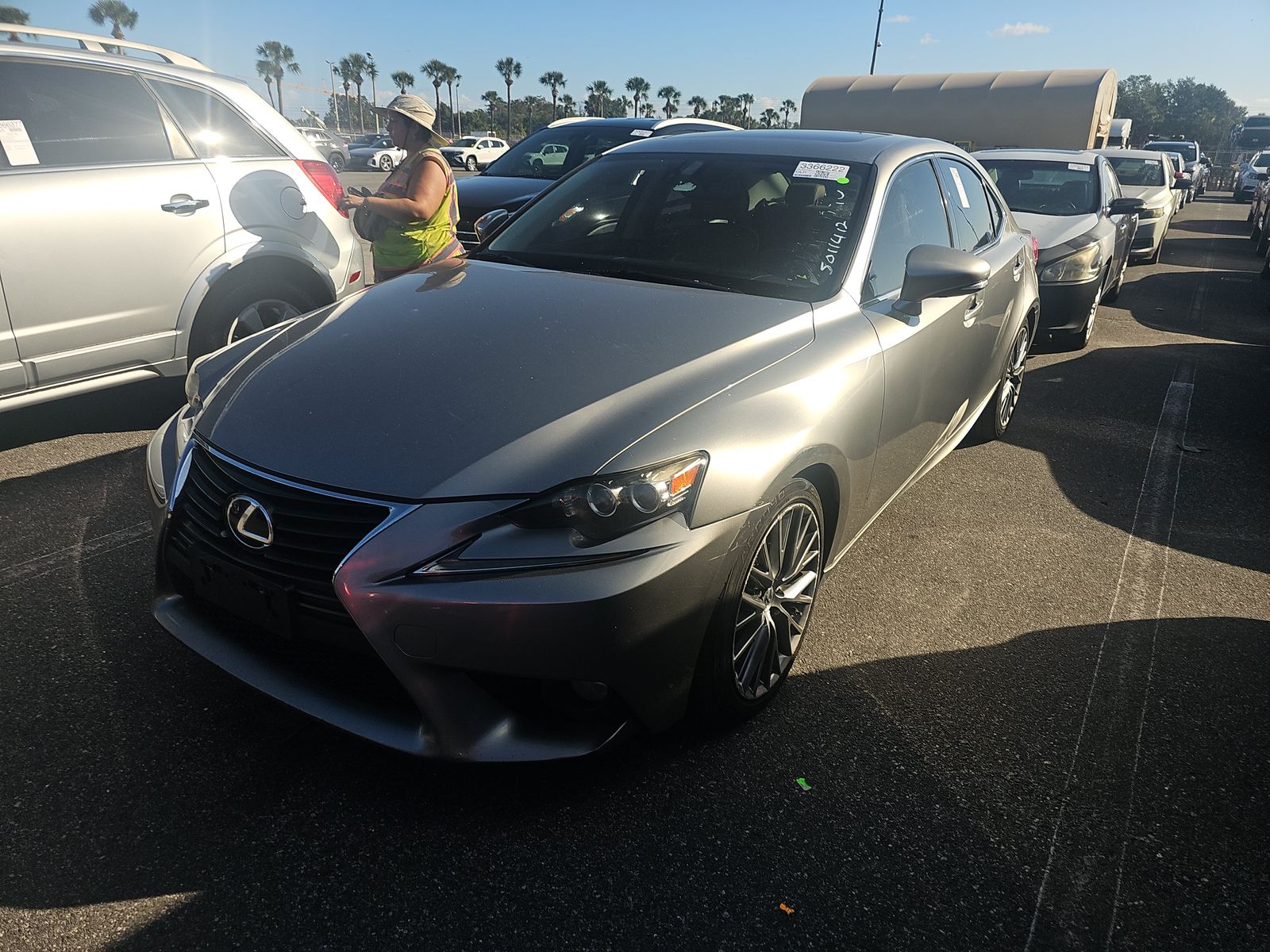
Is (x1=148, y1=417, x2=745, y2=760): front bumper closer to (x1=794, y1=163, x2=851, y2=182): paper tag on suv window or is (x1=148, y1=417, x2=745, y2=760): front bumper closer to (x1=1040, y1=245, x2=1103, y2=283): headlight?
(x1=794, y1=163, x2=851, y2=182): paper tag on suv window

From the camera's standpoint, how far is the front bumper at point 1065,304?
278 inches

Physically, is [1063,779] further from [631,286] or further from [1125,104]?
[1125,104]

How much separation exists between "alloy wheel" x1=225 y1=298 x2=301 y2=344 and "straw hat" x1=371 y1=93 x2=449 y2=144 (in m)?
1.18

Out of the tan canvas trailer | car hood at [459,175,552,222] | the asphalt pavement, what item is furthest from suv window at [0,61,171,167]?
the tan canvas trailer

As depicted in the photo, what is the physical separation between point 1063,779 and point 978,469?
2531 millimetres

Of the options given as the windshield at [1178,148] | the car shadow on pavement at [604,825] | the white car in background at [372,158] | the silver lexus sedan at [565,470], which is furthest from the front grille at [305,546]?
the white car in background at [372,158]

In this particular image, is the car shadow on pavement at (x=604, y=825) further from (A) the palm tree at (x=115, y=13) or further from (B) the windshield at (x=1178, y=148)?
(A) the palm tree at (x=115, y=13)

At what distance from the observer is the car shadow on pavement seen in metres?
1.92

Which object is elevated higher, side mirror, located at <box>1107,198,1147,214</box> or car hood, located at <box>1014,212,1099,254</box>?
side mirror, located at <box>1107,198,1147,214</box>

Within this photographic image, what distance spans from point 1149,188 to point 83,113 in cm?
1318

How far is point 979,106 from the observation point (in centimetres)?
2366

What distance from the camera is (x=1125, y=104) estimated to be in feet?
379

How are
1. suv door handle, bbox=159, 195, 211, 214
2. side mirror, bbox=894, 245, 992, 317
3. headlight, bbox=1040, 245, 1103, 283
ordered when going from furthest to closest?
headlight, bbox=1040, 245, 1103, 283, suv door handle, bbox=159, 195, 211, 214, side mirror, bbox=894, 245, 992, 317

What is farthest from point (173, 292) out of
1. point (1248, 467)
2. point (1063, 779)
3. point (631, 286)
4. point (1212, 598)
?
point (1248, 467)
